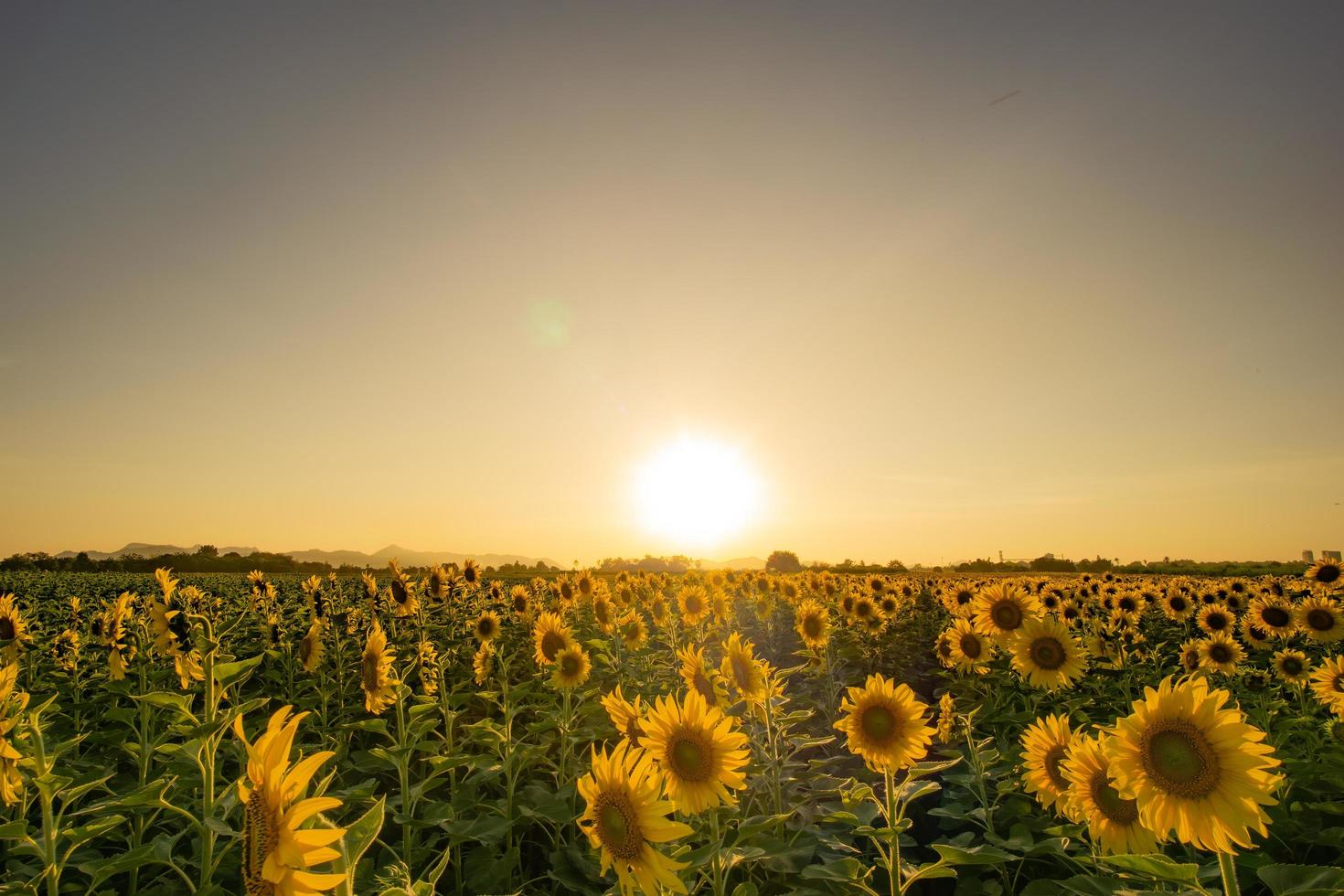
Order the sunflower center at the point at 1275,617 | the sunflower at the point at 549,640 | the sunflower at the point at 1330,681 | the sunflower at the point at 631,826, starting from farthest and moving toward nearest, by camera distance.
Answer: the sunflower center at the point at 1275,617 < the sunflower at the point at 549,640 < the sunflower at the point at 1330,681 < the sunflower at the point at 631,826

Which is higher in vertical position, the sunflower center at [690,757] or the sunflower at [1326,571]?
the sunflower at [1326,571]

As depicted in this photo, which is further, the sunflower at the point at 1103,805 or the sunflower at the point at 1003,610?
the sunflower at the point at 1003,610

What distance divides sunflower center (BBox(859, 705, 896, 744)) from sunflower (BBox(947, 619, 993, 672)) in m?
4.33

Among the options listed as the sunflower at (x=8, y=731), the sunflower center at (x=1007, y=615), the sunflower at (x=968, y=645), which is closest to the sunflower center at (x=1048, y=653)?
the sunflower center at (x=1007, y=615)

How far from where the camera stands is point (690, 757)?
330cm

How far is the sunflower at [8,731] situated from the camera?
9.12 feet

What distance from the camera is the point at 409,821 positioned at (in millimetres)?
4281

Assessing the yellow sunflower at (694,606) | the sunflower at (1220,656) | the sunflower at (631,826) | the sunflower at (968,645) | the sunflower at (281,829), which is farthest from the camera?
the yellow sunflower at (694,606)

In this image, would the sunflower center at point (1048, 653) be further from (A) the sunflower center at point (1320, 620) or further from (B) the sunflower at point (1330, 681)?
(A) the sunflower center at point (1320, 620)

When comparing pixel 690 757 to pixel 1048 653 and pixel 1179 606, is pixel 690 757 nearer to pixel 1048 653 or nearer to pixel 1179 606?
pixel 1048 653

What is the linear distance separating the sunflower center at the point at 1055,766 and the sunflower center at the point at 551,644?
4.97m

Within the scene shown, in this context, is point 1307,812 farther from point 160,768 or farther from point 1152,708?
point 160,768

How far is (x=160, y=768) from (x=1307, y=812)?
975 cm

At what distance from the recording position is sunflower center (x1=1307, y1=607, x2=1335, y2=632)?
1079 cm
